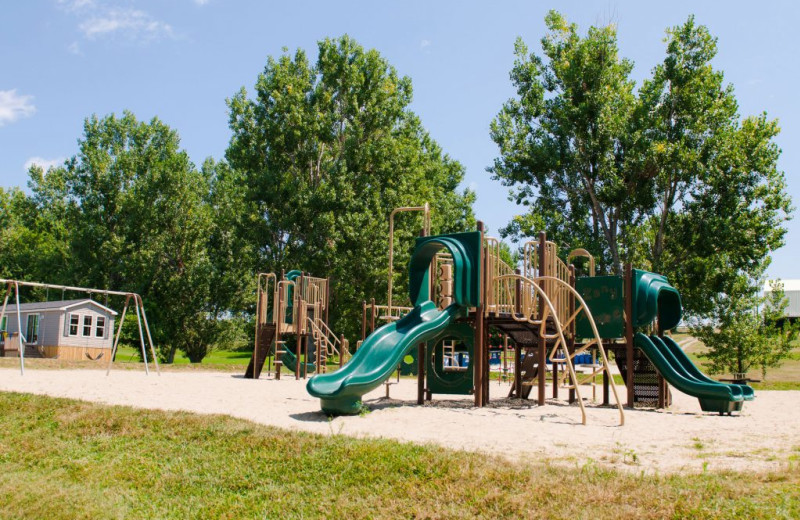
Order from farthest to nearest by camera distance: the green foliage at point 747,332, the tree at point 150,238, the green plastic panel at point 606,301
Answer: the tree at point 150,238
the green foliage at point 747,332
the green plastic panel at point 606,301

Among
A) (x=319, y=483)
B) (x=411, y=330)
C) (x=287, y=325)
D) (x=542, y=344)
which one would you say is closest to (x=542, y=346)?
(x=542, y=344)

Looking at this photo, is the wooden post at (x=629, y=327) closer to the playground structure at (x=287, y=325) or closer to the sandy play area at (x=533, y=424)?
the sandy play area at (x=533, y=424)

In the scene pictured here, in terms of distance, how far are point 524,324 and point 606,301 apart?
2.02 metres

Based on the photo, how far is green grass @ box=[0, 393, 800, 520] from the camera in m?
5.30

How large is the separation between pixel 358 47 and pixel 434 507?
32.3 meters

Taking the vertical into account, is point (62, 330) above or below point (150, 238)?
below

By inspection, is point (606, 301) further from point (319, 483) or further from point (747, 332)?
point (747, 332)

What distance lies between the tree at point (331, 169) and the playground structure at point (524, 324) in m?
17.2

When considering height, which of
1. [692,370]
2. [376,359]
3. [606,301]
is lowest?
[692,370]

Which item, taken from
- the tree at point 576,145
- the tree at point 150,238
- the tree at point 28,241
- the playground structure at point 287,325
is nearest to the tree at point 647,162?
the tree at point 576,145

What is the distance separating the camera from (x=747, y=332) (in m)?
23.3

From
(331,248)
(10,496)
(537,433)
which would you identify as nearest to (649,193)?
(331,248)

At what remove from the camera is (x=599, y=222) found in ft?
101

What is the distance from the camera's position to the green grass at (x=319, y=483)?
5297mm
